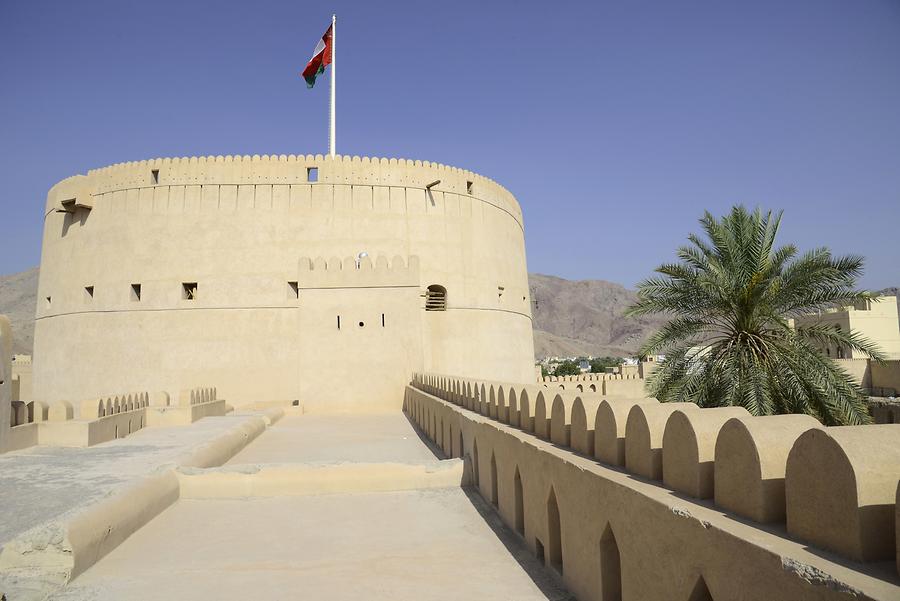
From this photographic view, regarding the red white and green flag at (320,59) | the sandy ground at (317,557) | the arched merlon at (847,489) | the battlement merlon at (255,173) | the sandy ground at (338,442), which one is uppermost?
the red white and green flag at (320,59)

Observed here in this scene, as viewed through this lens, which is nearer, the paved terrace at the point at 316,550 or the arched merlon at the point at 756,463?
the arched merlon at the point at 756,463

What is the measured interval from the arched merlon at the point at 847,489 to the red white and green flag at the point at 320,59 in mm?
20047

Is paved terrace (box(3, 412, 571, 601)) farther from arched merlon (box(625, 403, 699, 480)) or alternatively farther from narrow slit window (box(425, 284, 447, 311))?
narrow slit window (box(425, 284, 447, 311))

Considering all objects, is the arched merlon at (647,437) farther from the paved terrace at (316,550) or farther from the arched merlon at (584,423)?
the paved terrace at (316,550)

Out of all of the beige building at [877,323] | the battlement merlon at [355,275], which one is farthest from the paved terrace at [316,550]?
the beige building at [877,323]

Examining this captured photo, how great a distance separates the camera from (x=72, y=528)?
Result: 12.0 feet

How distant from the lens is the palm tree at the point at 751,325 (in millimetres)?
8281

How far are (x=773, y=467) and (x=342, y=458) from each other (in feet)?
20.2

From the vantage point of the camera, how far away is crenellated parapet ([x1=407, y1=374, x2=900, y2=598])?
1594 mm

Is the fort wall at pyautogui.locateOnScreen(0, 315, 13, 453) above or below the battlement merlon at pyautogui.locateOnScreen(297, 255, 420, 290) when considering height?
below

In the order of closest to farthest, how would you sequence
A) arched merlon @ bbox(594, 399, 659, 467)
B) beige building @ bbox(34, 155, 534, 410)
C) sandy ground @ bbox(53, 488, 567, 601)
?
arched merlon @ bbox(594, 399, 659, 467), sandy ground @ bbox(53, 488, 567, 601), beige building @ bbox(34, 155, 534, 410)

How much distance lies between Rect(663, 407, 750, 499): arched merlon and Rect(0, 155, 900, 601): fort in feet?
0.04

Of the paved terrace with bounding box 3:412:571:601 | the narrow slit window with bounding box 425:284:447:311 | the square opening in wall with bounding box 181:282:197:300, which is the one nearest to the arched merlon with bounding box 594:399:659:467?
the paved terrace with bounding box 3:412:571:601

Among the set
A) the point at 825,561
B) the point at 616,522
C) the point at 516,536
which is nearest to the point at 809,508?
the point at 825,561
